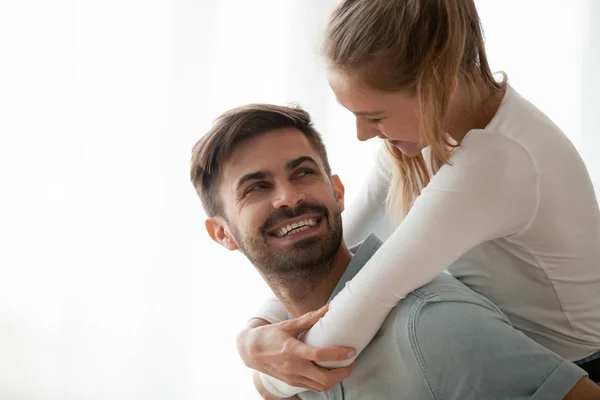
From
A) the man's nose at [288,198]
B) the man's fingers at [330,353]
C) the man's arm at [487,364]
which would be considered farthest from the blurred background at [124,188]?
the man's arm at [487,364]

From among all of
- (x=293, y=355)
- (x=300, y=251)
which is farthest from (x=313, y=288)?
(x=293, y=355)

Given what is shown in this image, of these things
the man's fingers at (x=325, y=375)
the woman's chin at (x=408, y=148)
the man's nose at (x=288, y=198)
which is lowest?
the man's fingers at (x=325, y=375)

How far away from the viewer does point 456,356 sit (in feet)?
3.98

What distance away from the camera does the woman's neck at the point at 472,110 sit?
138 cm

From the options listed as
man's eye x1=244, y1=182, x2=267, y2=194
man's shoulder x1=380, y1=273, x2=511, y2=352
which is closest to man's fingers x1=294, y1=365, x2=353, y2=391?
man's shoulder x1=380, y1=273, x2=511, y2=352

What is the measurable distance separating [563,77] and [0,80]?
1725 mm

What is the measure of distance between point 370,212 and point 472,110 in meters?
0.49

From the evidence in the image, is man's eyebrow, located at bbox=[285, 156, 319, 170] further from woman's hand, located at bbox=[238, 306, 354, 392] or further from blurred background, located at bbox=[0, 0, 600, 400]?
blurred background, located at bbox=[0, 0, 600, 400]

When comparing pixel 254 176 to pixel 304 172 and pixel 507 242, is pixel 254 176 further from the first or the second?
pixel 507 242

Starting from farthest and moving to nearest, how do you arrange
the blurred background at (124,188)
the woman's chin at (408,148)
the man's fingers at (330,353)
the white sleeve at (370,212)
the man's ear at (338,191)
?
the blurred background at (124,188) → the white sleeve at (370,212) → the man's ear at (338,191) → the woman's chin at (408,148) → the man's fingers at (330,353)

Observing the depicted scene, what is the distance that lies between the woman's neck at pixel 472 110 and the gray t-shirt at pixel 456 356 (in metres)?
0.28

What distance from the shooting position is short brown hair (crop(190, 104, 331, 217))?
159 cm

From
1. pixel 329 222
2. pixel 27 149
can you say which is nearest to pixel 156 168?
pixel 27 149

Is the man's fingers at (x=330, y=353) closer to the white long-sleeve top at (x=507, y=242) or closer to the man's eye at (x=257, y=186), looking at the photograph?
the white long-sleeve top at (x=507, y=242)
